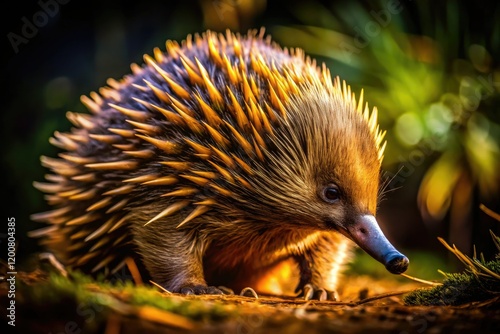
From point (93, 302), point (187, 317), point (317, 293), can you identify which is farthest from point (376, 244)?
point (93, 302)

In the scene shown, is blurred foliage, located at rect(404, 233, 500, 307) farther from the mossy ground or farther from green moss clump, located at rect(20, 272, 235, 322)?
green moss clump, located at rect(20, 272, 235, 322)

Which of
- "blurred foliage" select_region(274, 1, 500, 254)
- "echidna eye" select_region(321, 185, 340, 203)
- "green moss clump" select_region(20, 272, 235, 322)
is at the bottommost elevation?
"green moss clump" select_region(20, 272, 235, 322)

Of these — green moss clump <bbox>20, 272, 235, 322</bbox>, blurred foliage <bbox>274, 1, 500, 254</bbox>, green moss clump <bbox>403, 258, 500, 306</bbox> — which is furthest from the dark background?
green moss clump <bbox>20, 272, 235, 322</bbox>

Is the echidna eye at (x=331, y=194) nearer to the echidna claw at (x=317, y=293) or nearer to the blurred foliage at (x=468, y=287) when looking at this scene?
the blurred foliage at (x=468, y=287)

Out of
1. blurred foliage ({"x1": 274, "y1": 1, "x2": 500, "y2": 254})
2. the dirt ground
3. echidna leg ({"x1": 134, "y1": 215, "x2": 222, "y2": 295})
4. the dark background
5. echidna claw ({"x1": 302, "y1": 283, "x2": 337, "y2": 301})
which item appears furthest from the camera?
the dark background

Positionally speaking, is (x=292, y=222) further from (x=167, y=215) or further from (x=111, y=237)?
(x=111, y=237)

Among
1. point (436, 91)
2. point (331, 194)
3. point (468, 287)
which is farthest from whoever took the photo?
point (436, 91)

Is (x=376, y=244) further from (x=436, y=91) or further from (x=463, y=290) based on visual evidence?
(x=436, y=91)

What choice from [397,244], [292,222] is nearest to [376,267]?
[397,244]
